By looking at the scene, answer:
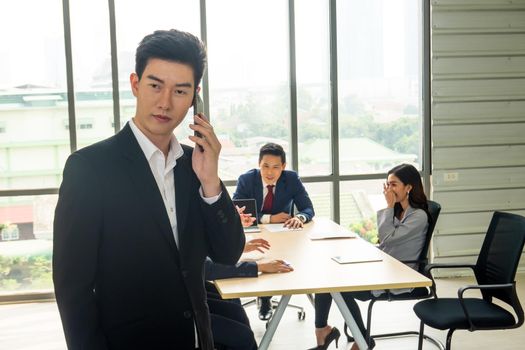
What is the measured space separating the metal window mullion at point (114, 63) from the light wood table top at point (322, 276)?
2.53 metres

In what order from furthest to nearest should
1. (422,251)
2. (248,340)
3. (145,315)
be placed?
(422,251) → (248,340) → (145,315)

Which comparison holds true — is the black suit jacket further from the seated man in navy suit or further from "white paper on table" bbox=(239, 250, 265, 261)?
the seated man in navy suit

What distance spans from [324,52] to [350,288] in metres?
3.52

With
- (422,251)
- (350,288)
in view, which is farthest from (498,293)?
(350,288)

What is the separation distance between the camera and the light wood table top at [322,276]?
117 inches

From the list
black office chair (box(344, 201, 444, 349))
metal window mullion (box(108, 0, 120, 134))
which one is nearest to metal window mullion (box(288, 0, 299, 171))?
metal window mullion (box(108, 0, 120, 134))

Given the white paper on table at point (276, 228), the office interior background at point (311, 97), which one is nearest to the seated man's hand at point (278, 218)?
the white paper on table at point (276, 228)

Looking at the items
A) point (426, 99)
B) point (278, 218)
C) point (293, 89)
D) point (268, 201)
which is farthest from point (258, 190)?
point (426, 99)

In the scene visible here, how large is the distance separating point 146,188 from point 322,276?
1799 millimetres

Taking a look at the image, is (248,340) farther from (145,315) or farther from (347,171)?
(347,171)

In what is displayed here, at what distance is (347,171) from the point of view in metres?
6.20

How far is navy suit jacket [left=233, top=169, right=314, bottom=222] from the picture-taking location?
5.00 meters

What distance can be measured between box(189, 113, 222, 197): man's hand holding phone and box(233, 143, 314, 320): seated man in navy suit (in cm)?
326

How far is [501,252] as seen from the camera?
3617 mm
